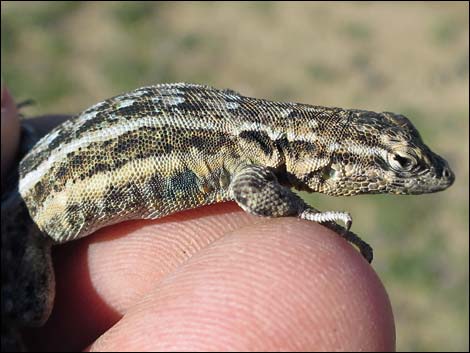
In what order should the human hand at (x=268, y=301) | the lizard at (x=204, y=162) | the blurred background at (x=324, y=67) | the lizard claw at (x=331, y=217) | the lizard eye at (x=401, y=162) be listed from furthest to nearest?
1. the blurred background at (x=324, y=67)
2. the lizard eye at (x=401, y=162)
3. the lizard at (x=204, y=162)
4. the lizard claw at (x=331, y=217)
5. the human hand at (x=268, y=301)

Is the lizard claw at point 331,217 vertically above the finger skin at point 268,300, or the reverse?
the lizard claw at point 331,217

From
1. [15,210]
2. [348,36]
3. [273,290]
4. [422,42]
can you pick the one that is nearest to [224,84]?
[348,36]

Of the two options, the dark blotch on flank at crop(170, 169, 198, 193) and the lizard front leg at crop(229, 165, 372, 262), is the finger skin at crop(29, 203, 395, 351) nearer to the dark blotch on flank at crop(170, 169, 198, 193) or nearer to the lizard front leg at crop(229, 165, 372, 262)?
the lizard front leg at crop(229, 165, 372, 262)

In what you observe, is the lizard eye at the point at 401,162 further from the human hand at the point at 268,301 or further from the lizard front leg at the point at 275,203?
the human hand at the point at 268,301

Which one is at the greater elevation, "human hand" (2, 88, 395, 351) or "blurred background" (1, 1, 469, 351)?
"human hand" (2, 88, 395, 351)

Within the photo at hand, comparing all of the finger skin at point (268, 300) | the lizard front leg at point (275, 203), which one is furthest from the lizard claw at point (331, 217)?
the finger skin at point (268, 300)

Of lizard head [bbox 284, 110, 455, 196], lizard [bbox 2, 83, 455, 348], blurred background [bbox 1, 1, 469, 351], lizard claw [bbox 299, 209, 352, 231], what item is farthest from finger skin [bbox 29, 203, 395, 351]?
blurred background [bbox 1, 1, 469, 351]
